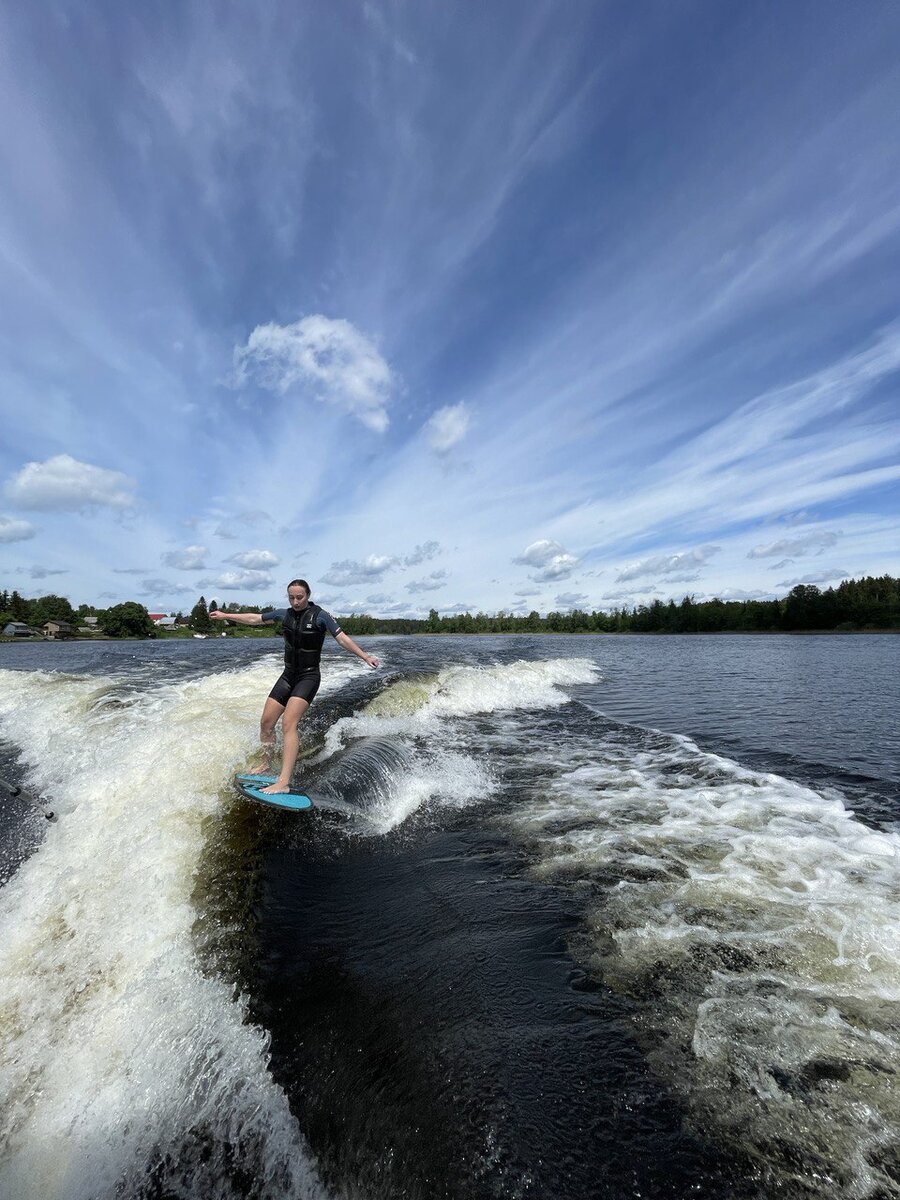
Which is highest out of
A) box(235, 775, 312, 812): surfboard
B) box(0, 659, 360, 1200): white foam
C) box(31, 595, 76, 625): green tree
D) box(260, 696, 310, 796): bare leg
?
box(31, 595, 76, 625): green tree

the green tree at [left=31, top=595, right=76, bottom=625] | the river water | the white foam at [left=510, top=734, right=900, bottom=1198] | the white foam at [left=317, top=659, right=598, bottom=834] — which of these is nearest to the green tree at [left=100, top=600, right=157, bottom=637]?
the green tree at [left=31, top=595, right=76, bottom=625]

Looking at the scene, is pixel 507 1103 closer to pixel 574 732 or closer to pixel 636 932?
pixel 636 932

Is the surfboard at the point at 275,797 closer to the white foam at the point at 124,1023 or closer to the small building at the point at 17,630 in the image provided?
the white foam at the point at 124,1023

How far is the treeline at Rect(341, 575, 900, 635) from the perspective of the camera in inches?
4577

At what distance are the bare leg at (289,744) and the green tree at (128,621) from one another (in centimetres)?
11803

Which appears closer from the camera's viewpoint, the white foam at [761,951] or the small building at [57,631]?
the white foam at [761,951]

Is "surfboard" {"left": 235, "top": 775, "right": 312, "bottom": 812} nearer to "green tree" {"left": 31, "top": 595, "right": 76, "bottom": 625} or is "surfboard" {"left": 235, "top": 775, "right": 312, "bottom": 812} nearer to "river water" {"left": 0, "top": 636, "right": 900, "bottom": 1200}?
"river water" {"left": 0, "top": 636, "right": 900, "bottom": 1200}

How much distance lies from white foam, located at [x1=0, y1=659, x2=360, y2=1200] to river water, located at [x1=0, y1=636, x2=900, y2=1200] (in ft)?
0.06

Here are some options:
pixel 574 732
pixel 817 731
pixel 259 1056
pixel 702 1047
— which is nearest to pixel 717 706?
pixel 817 731

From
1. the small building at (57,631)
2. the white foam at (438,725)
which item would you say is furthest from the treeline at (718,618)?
the white foam at (438,725)

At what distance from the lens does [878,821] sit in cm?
762

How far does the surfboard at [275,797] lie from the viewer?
22.9ft

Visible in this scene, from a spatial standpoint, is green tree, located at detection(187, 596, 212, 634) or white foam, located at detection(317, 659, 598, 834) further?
green tree, located at detection(187, 596, 212, 634)

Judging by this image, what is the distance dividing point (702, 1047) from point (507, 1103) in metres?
1.38
